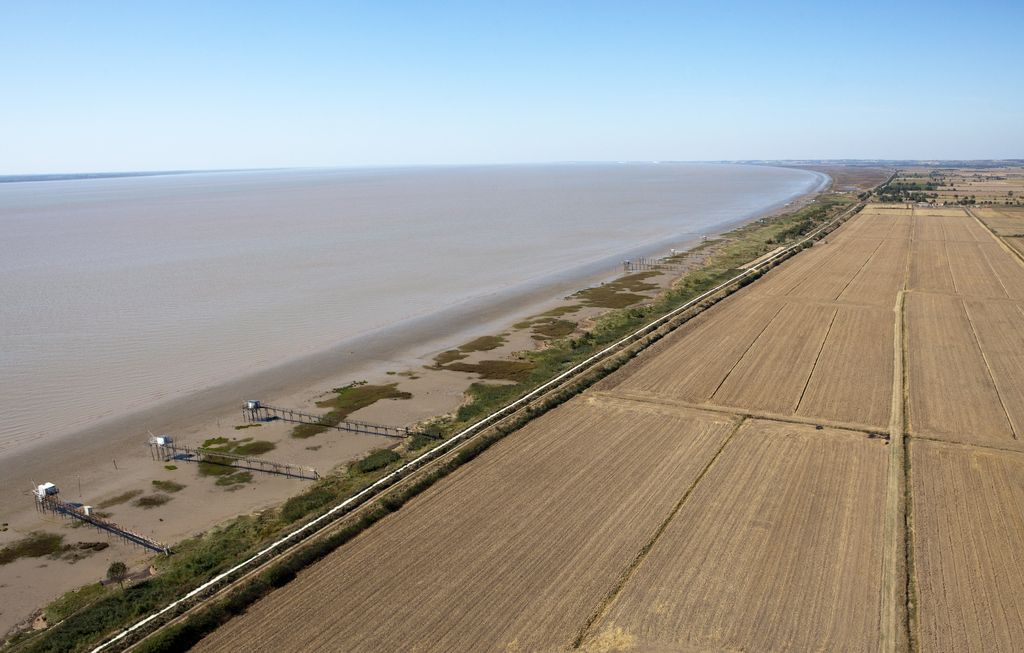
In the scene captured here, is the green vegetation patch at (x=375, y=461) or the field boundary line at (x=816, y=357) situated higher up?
the field boundary line at (x=816, y=357)

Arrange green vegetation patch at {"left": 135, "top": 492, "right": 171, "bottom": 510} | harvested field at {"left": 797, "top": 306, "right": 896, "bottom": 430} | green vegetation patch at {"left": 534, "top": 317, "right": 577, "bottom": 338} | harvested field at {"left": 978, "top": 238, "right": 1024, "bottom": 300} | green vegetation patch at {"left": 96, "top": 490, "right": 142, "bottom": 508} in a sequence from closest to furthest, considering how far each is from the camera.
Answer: green vegetation patch at {"left": 135, "top": 492, "right": 171, "bottom": 510}, green vegetation patch at {"left": 96, "top": 490, "right": 142, "bottom": 508}, harvested field at {"left": 797, "top": 306, "right": 896, "bottom": 430}, green vegetation patch at {"left": 534, "top": 317, "right": 577, "bottom": 338}, harvested field at {"left": 978, "top": 238, "right": 1024, "bottom": 300}

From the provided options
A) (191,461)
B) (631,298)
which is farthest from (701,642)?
(631,298)

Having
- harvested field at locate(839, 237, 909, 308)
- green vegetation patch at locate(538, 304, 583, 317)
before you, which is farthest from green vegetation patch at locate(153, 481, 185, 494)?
harvested field at locate(839, 237, 909, 308)

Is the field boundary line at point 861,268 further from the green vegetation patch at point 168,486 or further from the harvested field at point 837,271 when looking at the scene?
the green vegetation patch at point 168,486

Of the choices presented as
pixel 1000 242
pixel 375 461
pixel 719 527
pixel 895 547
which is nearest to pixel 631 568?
pixel 719 527

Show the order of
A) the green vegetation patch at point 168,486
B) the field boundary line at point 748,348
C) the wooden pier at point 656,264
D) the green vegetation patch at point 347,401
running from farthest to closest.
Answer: the wooden pier at point 656,264 < the field boundary line at point 748,348 < the green vegetation patch at point 347,401 < the green vegetation patch at point 168,486

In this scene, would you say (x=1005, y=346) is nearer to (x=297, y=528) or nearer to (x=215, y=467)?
(x=297, y=528)

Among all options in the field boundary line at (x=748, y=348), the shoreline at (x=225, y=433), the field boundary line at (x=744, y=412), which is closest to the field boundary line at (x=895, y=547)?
the field boundary line at (x=744, y=412)

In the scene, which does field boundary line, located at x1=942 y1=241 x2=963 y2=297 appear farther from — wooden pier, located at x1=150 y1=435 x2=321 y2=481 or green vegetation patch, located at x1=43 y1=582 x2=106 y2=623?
green vegetation patch, located at x1=43 y1=582 x2=106 y2=623
